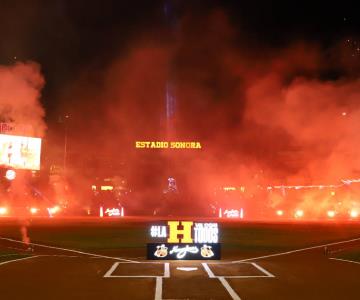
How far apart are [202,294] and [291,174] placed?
24.8 meters

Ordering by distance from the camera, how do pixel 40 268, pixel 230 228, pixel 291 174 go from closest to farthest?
pixel 40 268 < pixel 230 228 < pixel 291 174

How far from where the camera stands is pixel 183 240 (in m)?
13.6

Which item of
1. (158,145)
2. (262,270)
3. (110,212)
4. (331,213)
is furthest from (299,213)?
(262,270)

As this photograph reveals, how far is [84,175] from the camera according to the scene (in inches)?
1773

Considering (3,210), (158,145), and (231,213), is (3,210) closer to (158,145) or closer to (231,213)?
(231,213)

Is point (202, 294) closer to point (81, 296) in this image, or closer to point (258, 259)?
point (81, 296)

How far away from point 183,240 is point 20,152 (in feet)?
57.5

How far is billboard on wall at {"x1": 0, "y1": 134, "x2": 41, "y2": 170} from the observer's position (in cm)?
2717

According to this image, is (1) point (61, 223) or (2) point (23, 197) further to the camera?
(2) point (23, 197)

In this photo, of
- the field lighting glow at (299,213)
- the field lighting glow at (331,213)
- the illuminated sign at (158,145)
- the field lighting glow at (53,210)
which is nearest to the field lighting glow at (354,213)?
the field lighting glow at (331,213)

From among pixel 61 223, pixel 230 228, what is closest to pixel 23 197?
pixel 61 223

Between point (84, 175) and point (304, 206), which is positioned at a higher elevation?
point (84, 175)

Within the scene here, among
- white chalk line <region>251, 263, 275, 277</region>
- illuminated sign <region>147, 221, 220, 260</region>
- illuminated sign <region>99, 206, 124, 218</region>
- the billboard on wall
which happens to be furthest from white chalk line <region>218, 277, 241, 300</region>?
illuminated sign <region>99, 206, 124, 218</region>

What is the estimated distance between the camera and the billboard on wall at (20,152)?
89.1 feet
